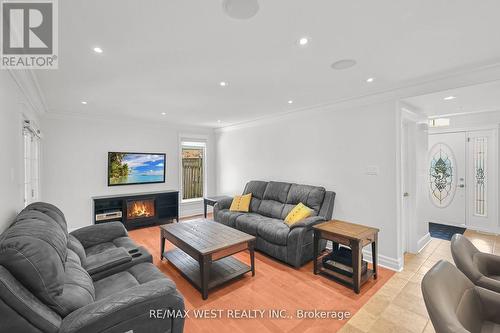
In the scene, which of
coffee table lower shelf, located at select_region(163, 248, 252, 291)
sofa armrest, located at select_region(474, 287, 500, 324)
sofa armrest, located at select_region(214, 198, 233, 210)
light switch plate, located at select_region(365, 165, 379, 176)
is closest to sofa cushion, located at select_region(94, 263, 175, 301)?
coffee table lower shelf, located at select_region(163, 248, 252, 291)

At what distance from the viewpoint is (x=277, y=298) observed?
2461 millimetres

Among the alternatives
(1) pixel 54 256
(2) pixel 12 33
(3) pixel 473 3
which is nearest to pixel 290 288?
(1) pixel 54 256

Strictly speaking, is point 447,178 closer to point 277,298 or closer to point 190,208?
point 277,298

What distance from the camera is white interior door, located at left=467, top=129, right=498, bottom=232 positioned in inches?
172

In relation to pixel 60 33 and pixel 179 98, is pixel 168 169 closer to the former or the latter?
pixel 179 98

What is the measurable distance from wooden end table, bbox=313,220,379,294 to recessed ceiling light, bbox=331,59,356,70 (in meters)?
1.86

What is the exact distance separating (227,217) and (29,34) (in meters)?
3.46

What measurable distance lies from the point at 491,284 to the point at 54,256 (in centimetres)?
290

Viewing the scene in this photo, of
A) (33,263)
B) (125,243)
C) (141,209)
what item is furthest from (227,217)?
(33,263)

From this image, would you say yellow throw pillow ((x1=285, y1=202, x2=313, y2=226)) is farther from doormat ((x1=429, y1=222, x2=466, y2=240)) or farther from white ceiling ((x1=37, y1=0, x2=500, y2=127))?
doormat ((x1=429, y1=222, x2=466, y2=240))

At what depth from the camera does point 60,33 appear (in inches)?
67.1

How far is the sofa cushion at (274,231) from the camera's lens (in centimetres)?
320

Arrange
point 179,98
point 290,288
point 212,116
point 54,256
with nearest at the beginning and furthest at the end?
point 54,256
point 290,288
point 179,98
point 212,116

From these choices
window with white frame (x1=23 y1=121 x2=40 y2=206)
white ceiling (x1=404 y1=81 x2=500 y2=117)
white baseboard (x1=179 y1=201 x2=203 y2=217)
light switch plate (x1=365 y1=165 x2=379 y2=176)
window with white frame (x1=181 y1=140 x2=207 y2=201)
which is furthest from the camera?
window with white frame (x1=181 y1=140 x2=207 y2=201)
